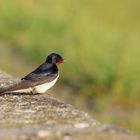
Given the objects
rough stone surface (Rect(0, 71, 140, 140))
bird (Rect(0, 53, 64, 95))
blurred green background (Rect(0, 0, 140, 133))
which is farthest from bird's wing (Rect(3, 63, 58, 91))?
blurred green background (Rect(0, 0, 140, 133))

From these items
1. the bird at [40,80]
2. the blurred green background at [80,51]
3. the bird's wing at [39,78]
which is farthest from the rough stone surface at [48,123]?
the blurred green background at [80,51]

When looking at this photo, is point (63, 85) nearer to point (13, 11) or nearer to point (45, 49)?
point (45, 49)

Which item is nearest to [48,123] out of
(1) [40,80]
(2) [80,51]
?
(1) [40,80]

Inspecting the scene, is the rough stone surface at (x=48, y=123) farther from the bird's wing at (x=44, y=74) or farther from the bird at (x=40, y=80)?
the bird's wing at (x=44, y=74)

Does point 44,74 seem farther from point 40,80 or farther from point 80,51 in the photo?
point 80,51

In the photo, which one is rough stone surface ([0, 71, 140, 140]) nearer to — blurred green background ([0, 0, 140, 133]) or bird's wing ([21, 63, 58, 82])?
bird's wing ([21, 63, 58, 82])
